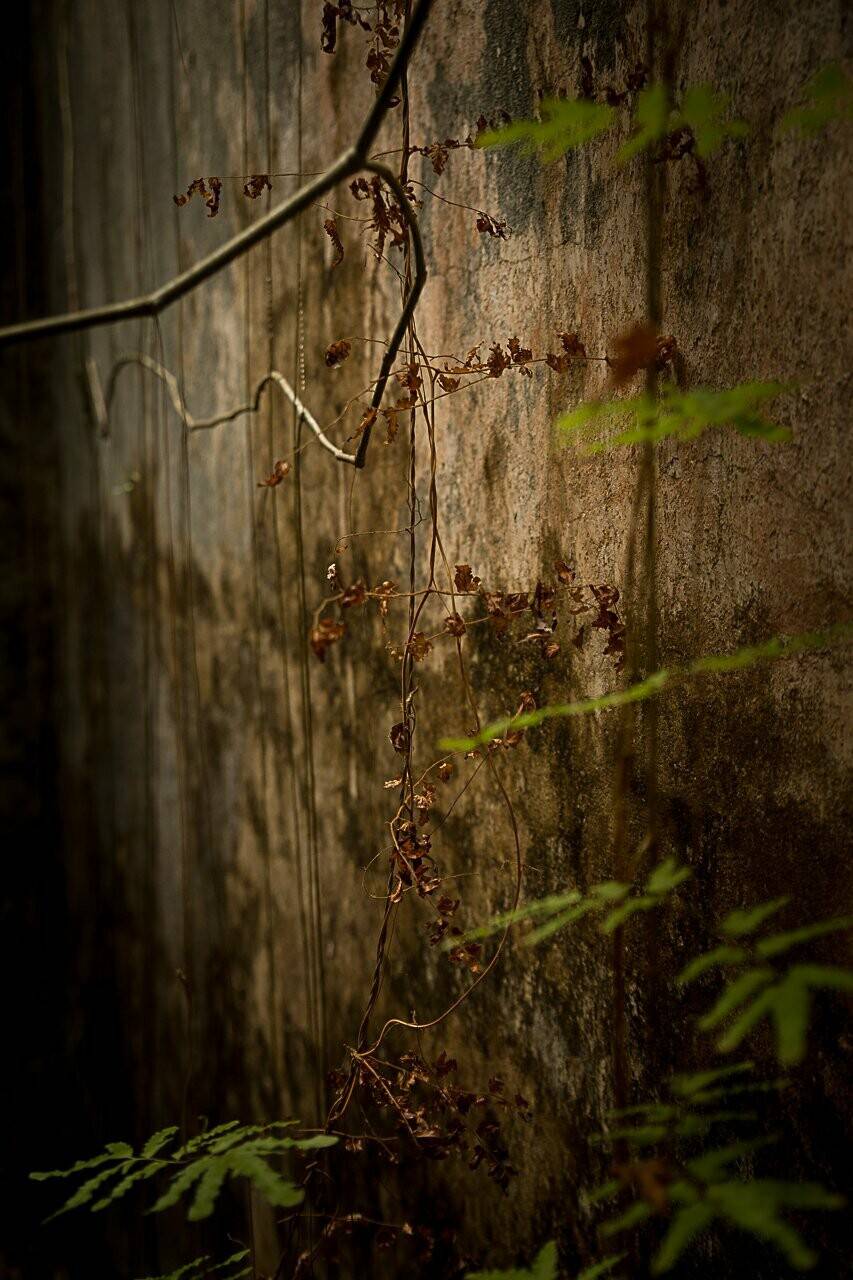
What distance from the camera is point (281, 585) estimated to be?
7.93 feet

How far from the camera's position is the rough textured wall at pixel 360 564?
1.17 m

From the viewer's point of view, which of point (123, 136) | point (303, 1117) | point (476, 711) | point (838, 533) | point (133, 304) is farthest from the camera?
point (123, 136)

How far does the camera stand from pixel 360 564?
82.0 inches

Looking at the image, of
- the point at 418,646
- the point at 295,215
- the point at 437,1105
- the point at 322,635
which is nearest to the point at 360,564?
the point at 418,646

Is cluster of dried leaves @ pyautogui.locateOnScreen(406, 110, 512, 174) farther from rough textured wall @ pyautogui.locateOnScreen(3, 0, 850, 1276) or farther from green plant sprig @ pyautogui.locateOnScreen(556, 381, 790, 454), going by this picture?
green plant sprig @ pyautogui.locateOnScreen(556, 381, 790, 454)

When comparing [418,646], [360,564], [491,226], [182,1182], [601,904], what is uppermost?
[491,226]

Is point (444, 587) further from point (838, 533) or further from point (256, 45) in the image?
point (256, 45)

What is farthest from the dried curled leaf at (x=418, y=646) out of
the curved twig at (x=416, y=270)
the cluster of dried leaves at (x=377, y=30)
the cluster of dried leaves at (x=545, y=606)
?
the cluster of dried leaves at (x=377, y=30)

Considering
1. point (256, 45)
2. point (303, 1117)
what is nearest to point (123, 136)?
point (256, 45)

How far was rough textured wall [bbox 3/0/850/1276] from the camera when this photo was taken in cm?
117

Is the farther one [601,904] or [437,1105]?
[437,1105]

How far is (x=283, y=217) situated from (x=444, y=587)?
84 centimetres

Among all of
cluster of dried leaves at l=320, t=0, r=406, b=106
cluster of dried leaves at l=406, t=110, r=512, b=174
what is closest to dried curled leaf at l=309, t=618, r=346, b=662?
cluster of dried leaves at l=406, t=110, r=512, b=174

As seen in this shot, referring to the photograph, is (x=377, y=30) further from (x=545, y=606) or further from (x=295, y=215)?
(x=545, y=606)
